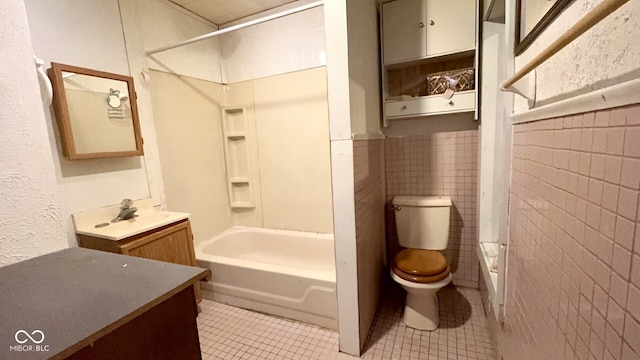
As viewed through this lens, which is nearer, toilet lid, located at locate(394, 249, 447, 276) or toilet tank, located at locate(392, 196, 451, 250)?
toilet lid, located at locate(394, 249, 447, 276)

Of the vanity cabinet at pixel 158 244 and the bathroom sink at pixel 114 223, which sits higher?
the bathroom sink at pixel 114 223

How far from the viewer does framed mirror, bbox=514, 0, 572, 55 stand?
2.24ft

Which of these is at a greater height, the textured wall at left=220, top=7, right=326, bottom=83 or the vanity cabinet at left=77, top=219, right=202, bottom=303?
the textured wall at left=220, top=7, right=326, bottom=83

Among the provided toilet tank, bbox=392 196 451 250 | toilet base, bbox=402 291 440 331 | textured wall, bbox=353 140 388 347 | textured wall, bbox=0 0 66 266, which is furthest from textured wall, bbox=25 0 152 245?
toilet base, bbox=402 291 440 331

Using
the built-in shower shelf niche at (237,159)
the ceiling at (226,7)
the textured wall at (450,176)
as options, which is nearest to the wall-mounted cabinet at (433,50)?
the textured wall at (450,176)

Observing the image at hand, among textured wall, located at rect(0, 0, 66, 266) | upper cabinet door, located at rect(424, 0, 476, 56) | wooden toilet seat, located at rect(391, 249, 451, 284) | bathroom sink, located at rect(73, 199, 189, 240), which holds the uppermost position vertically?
upper cabinet door, located at rect(424, 0, 476, 56)

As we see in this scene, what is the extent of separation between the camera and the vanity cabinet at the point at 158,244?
1543mm

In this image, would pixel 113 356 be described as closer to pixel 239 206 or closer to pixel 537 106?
pixel 537 106

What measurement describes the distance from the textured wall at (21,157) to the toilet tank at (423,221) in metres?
1.96

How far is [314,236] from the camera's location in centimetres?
247

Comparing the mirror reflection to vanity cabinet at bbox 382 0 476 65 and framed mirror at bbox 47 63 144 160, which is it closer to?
framed mirror at bbox 47 63 144 160

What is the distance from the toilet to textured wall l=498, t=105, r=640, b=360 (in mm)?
701

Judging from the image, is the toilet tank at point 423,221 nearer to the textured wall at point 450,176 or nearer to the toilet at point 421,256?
the toilet at point 421,256

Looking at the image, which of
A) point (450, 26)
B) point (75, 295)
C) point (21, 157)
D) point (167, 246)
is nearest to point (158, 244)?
point (167, 246)
